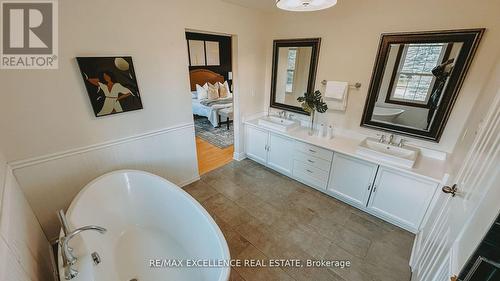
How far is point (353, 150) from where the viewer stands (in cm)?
234

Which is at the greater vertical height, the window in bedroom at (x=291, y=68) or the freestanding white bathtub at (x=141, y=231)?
the window in bedroom at (x=291, y=68)

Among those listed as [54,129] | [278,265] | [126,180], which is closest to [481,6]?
[278,265]

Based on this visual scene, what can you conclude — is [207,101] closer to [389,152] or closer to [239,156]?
[239,156]

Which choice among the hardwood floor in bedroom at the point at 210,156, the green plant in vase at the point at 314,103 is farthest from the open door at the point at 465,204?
the hardwood floor in bedroom at the point at 210,156

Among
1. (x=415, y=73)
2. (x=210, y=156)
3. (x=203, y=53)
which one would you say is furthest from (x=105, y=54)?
(x=203, y=53)

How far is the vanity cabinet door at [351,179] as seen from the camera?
7.30 ft

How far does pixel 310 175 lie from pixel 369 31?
1883 millimetres

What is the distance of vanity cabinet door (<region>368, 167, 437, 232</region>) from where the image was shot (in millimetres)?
1920

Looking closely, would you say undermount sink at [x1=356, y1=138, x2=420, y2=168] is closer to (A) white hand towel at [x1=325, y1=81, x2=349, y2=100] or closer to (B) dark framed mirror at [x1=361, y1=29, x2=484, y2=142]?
(B) dark framed mirror at [x1=361, y1=29, x2=484, y2=142]

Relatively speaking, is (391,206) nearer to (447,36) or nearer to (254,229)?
(254,229)

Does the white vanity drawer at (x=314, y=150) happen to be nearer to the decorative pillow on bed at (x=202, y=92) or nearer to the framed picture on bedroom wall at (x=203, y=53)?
the decorative pillow on bed at (x=202, y=92)

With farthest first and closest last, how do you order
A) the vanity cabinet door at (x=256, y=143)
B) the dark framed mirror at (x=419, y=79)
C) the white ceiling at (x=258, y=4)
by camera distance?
the vanity cabinet door at (x=256, y=143), the white ceiling at (x=258, y=4), the dark framed mirror at (x=419, y=79)

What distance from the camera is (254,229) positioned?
6.95 ft

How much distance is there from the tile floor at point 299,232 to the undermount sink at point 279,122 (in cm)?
81
